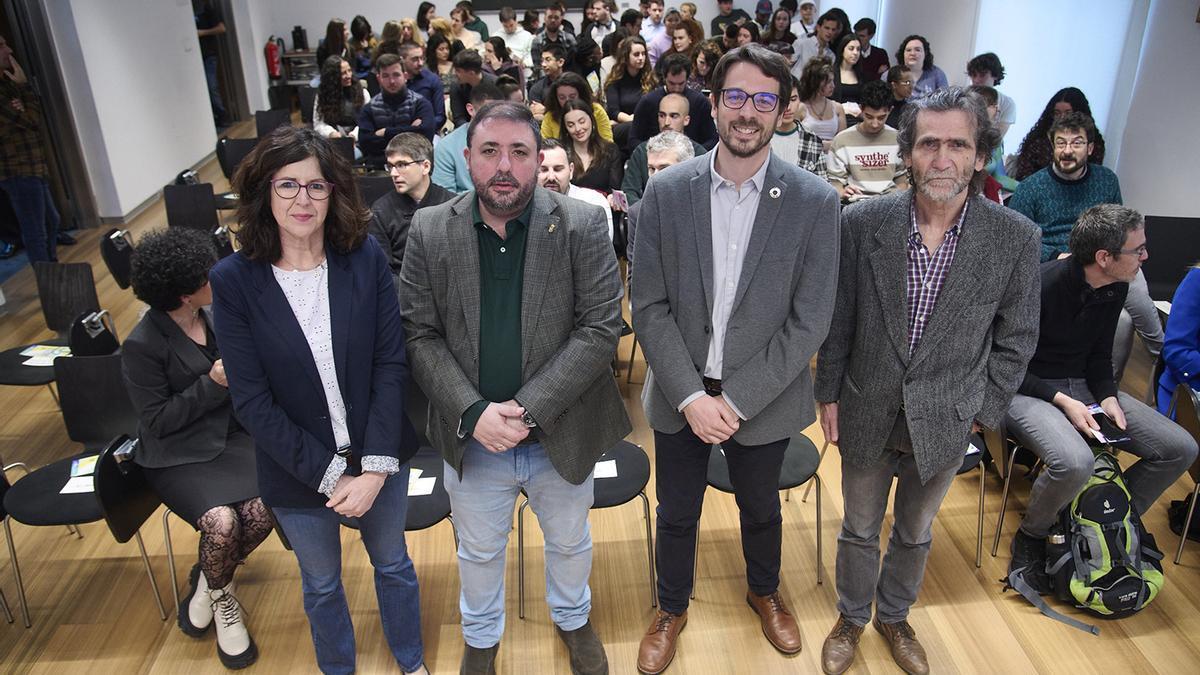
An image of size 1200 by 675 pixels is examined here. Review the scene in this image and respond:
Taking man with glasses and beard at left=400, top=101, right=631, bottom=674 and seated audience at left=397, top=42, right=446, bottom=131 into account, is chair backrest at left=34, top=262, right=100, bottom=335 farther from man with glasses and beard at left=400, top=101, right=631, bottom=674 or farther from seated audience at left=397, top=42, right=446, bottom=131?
seated audience at left=397, top=42, right=446, bottom=131

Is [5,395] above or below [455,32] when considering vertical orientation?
below

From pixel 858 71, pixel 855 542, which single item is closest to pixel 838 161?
pixel 855 542

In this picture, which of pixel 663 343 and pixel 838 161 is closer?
pixel 663 343

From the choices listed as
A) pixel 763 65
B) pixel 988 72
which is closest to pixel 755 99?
pixel 763 65

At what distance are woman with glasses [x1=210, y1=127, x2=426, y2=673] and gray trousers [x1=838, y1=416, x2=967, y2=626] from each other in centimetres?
136

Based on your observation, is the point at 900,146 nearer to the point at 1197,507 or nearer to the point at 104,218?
the point at 1197,507

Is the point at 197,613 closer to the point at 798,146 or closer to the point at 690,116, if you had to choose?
the point at 798,146

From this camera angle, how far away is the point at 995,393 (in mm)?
2279

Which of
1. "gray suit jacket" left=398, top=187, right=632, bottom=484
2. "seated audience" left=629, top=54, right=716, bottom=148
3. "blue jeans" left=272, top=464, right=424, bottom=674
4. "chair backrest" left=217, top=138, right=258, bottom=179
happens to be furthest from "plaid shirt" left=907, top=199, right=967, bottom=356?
"chair backrest" left=217, top=138, right=258, bottom=179

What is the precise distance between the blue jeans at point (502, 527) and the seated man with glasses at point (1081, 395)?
5.57 ft

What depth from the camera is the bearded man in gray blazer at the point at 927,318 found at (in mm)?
2123

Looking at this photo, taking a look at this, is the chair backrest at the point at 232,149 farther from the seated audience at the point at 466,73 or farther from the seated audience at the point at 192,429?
the seated audience at the point at 192,429

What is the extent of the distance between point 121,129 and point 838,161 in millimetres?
6403

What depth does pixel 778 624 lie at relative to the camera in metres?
2.68
